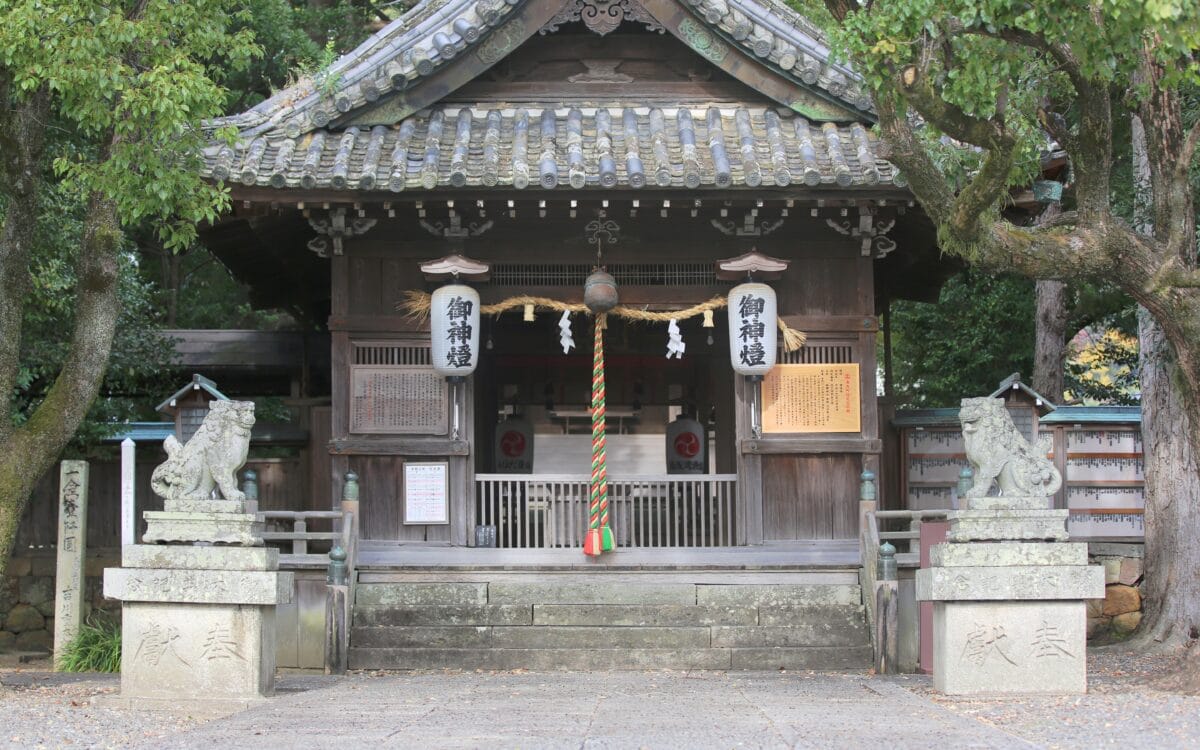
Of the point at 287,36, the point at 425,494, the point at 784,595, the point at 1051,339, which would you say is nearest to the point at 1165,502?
the point at 784,595

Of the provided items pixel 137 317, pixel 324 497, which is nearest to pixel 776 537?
pixel 324 497

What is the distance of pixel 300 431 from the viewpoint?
1612cm

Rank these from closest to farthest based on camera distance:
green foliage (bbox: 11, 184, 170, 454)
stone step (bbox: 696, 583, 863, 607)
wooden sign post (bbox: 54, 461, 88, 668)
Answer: stone step (bbox: 696, 583, 863, 607) → wooden sign post (bbox: 54, 461, 88, 668) → green foliage (bbox: 11, 184, 170, 454)

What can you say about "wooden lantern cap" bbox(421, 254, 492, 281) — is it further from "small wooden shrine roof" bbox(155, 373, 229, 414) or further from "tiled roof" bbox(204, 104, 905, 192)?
"small wooden shrine roof" bbox(155, 373, 229, 414)

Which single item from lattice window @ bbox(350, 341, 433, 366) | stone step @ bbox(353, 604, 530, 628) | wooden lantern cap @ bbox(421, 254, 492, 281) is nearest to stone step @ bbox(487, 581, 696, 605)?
stone step @ bbox(353, 604, 530, 628)

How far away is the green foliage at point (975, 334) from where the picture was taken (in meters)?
22.8

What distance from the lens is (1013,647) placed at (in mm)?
10156

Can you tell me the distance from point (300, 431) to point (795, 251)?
641 centimetres

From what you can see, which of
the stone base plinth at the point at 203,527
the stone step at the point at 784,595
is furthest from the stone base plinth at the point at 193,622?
the stone step at the point at 784,595

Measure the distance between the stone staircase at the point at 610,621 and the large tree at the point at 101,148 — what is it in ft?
12.1

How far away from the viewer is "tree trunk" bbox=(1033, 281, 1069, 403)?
20.1 meters

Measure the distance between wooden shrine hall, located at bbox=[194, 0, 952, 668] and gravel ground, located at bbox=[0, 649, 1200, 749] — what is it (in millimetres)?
2150

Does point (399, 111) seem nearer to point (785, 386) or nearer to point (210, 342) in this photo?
point (785, 386)

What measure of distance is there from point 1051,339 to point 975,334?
9.18 feet
